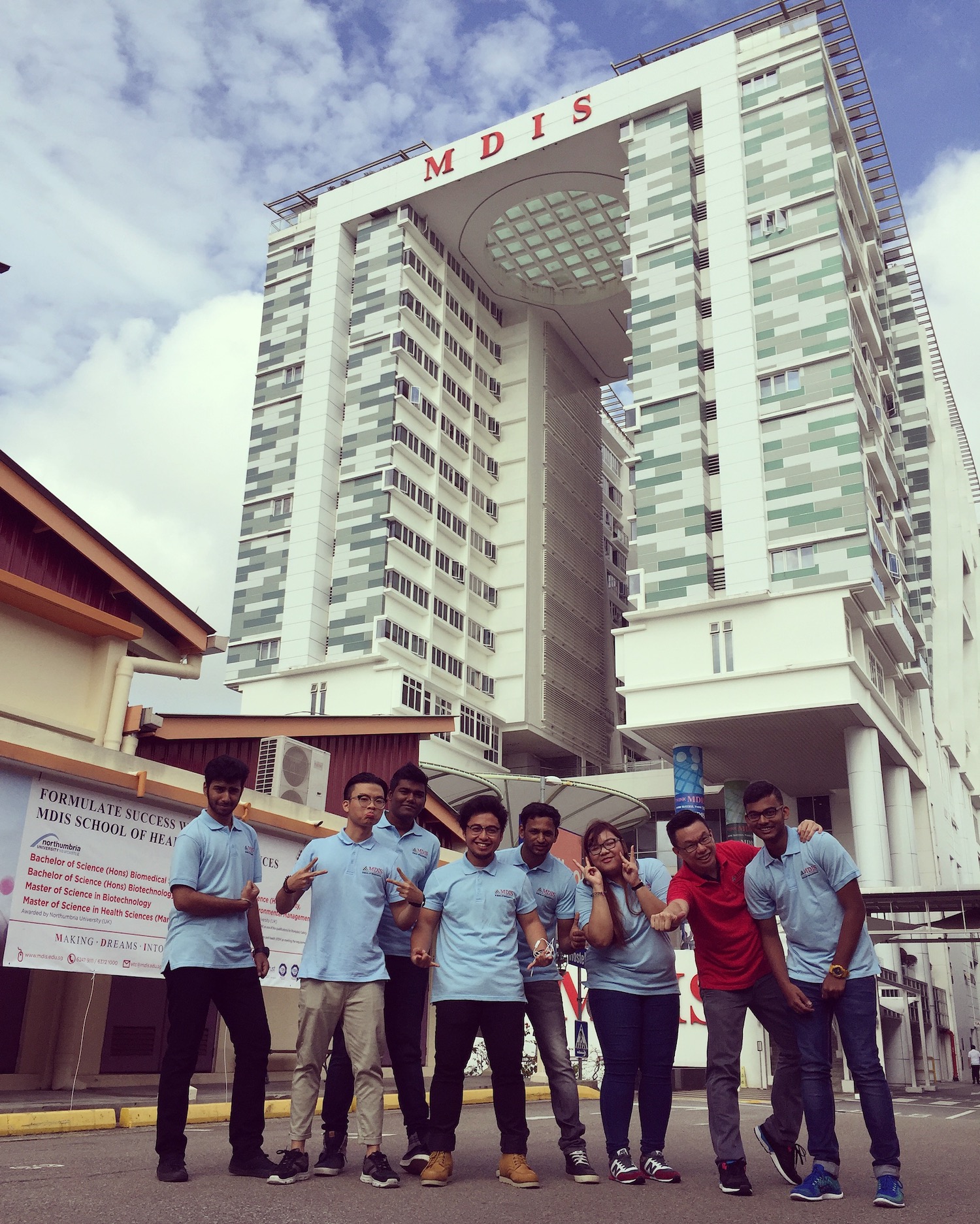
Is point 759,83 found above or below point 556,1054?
above

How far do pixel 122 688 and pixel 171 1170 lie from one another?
958 cm

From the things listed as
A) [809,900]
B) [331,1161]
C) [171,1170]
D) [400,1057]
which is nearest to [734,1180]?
[809,900]

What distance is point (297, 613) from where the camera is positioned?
49594mm

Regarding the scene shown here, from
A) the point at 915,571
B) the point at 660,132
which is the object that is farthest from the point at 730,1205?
the point at 915,571

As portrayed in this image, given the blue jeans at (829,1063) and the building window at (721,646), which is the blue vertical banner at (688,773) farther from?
the blue jeans at (829,1063)

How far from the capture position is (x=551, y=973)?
626 centimetres

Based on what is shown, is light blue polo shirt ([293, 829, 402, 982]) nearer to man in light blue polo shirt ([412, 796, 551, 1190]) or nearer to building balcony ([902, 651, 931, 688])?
man in light blue polo shirt ([412, 796, 551, 1190])

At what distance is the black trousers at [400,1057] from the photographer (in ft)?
19.7

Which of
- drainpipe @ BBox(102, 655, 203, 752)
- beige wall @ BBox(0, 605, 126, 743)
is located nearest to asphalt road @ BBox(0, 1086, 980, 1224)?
beige wall @ BBox(0, 605, 126, 743)

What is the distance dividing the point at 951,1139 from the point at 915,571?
47521mm

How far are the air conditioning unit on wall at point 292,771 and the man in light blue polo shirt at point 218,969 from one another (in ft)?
34.1

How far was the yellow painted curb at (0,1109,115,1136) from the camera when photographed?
806cm

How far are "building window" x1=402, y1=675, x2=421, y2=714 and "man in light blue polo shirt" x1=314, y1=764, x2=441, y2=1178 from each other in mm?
40267

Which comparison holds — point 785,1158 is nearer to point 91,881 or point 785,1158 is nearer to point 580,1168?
point 580,1168
